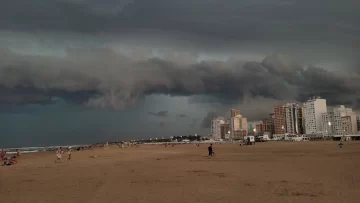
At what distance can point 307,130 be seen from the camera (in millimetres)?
181625

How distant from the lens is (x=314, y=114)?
177 m

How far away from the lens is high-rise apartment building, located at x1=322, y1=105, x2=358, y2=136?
6435 inches

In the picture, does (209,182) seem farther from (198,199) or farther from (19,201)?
(19,201)

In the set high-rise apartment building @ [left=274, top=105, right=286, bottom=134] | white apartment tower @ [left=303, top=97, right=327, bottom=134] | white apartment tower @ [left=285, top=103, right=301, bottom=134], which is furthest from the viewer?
high-rise apartment building @ [left=274, top=105, right=286, bottom=134]

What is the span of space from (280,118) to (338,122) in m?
36.8

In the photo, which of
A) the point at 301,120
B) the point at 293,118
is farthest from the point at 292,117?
the point at 301,120

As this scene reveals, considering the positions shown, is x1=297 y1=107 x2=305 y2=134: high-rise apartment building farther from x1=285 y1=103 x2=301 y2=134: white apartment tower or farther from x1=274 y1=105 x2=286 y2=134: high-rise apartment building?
x1=274 y1=105 x2=286 y2=134: high-rise apartment building

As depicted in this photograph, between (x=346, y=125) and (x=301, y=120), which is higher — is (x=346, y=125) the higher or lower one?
the lower one

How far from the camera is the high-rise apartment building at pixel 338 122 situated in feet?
536

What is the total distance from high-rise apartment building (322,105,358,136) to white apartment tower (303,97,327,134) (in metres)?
3.34

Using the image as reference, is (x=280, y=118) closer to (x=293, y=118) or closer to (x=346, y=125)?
(x=293, y=118)

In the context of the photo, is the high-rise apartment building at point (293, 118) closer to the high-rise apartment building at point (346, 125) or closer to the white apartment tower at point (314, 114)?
the white apartment tower at point (314, 114)

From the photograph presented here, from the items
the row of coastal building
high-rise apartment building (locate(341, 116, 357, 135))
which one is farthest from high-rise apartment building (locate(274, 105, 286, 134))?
high-rise apartment building (locate(341, 116, 357, 135))

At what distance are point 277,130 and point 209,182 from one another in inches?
7801
